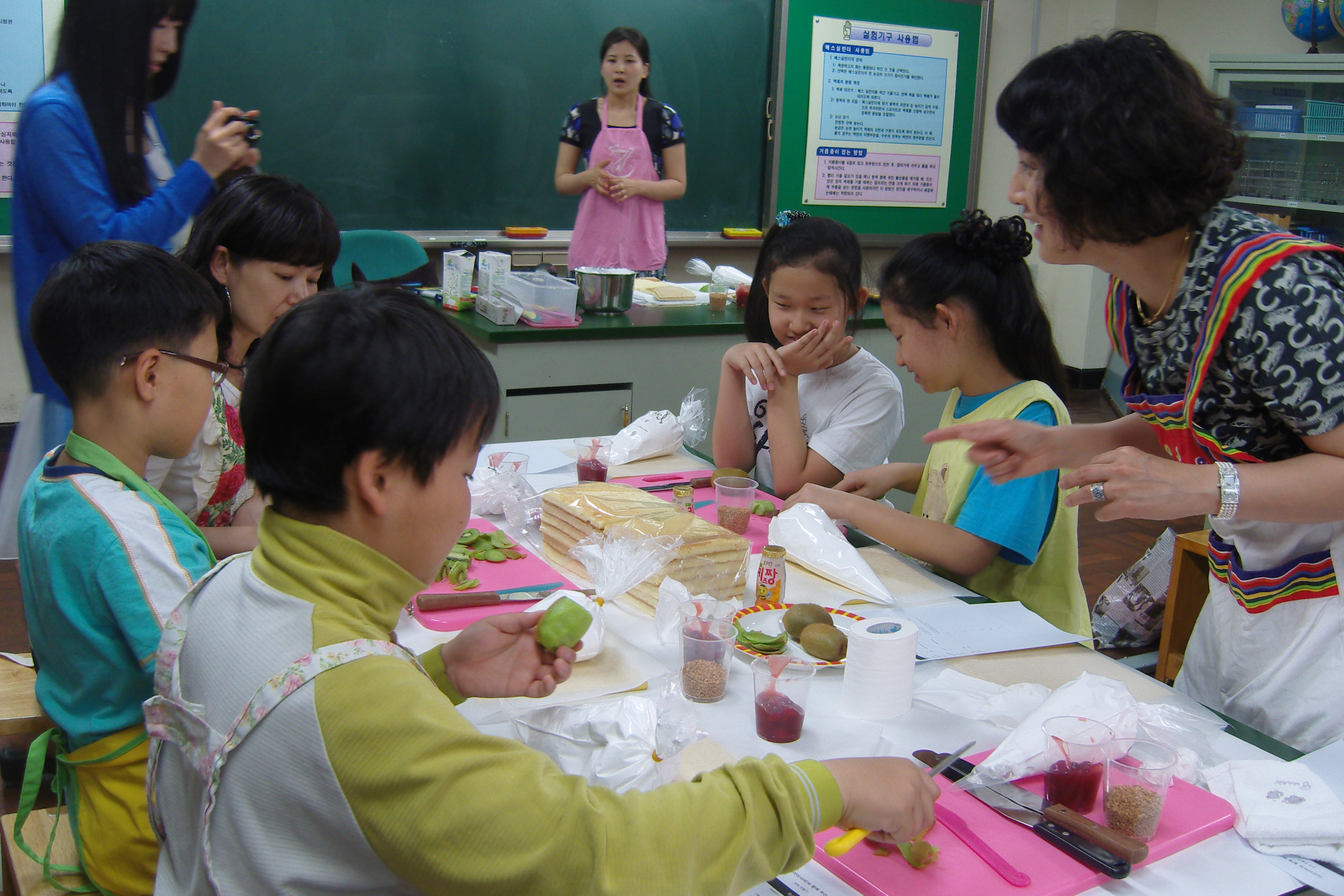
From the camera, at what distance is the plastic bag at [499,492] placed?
1.92 metres

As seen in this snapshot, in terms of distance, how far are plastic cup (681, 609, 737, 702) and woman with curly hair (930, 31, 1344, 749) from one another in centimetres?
48

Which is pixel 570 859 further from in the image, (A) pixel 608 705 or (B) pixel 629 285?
(B) pixel 629 285

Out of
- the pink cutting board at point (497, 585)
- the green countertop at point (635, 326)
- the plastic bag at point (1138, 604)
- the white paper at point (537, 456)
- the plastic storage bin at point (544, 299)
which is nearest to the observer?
the pink cutting board at point (497, 585)

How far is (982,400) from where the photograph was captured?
1.94 metres

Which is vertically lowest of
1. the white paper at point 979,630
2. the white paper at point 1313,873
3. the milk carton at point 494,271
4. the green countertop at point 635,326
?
the white paper at point 1313,873

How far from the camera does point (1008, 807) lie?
1.05 meters

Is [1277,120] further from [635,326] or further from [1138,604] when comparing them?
[635,326]

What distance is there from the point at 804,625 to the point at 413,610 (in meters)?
0.57

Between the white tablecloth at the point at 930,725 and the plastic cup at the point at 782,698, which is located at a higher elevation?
the plastic cup at the point at 782,698

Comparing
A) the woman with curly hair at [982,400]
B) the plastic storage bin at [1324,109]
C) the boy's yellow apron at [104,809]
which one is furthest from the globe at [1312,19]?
the boy's yellow apron at [104,809]

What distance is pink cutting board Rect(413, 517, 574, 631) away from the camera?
59.4 inches

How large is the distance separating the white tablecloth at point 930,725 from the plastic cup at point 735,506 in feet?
0.88

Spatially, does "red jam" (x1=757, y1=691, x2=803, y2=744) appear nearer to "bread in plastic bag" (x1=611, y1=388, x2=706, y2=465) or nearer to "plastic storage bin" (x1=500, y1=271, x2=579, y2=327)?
"bread in plastic bag" (x1=611, y1=388, x2=706, y2=465)

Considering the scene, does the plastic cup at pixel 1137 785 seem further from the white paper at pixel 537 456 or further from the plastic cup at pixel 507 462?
the white paper at pixel 537 456
